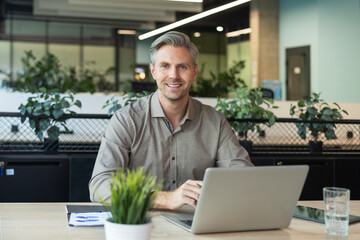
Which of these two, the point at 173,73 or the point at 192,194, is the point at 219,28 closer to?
the point at 173,73

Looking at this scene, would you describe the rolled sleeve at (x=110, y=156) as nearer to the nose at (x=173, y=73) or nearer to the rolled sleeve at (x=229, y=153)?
the nose at (x=173, y=73)

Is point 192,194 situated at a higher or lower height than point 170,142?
lower

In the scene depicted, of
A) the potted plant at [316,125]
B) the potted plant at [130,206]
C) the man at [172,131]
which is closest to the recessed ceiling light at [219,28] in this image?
the potted plant at [316,125]

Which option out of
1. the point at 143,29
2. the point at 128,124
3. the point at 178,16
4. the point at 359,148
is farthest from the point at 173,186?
the point at 143,29

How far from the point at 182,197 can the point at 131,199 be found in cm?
62

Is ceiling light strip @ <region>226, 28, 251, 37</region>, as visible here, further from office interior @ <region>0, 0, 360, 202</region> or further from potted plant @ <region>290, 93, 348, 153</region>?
potted plant @ <region>290, 93, 348, 153</region>

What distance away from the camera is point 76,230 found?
59.4 inches

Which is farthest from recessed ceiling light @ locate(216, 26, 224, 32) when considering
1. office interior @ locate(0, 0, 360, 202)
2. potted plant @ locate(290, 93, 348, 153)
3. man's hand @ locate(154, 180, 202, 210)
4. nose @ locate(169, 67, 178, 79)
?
man's hand @ locate(154, 180, 202, 210)

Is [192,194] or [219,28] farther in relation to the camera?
[219,28]

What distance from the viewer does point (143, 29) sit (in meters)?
12.5

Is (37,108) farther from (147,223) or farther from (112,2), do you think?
(112,2)

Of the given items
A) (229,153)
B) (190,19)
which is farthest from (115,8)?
(229,153)

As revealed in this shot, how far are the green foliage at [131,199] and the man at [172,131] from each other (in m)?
0.96

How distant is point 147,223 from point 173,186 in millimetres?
1051
